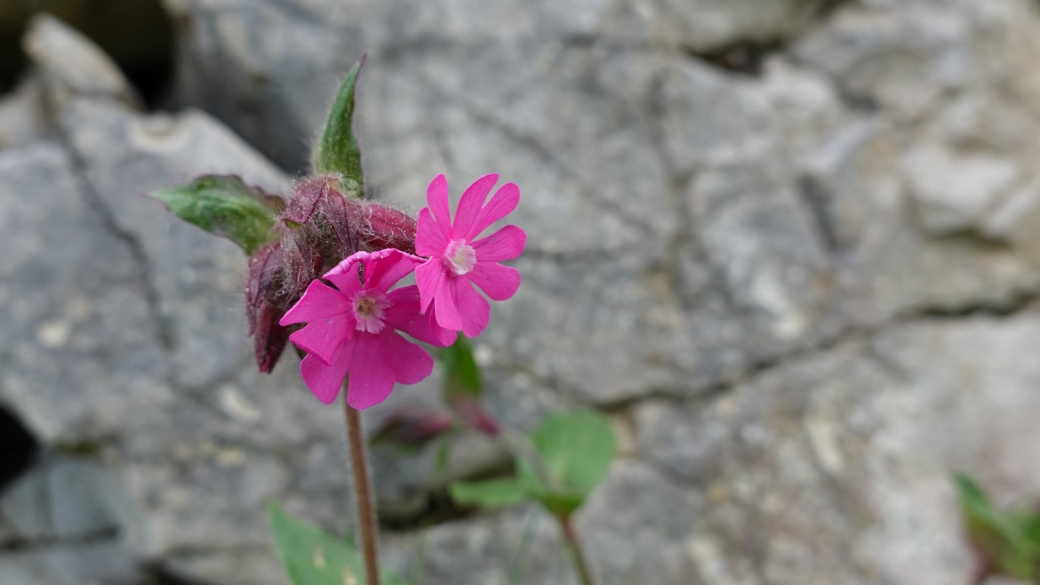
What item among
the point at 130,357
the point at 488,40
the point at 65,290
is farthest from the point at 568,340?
the point at 65,290

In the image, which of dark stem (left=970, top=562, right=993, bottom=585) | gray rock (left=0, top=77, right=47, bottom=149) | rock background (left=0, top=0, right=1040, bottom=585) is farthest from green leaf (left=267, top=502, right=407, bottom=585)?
dark stem (left=970, top=562, right=993, bottom=585)

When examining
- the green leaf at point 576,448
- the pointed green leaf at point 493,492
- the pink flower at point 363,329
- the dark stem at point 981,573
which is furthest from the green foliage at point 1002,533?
the pink flower at point 363,329

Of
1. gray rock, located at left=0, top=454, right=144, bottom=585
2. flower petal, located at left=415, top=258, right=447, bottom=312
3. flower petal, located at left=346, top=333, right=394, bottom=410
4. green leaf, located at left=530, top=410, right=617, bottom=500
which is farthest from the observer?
gray rock, located at left=0, top=454, right=144, bottom=585

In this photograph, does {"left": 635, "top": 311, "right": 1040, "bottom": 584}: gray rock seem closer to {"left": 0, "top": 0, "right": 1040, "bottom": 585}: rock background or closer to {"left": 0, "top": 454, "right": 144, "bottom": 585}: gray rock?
{"left": 0, "top": 0, "right": 1040, "bottom": 585}: rock background

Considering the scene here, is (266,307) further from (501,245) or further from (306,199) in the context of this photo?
(501,245)

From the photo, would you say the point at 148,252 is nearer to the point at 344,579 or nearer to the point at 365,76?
the point at 365,76

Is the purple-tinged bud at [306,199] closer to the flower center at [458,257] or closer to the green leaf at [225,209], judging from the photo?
the green leaf at [225,209]
